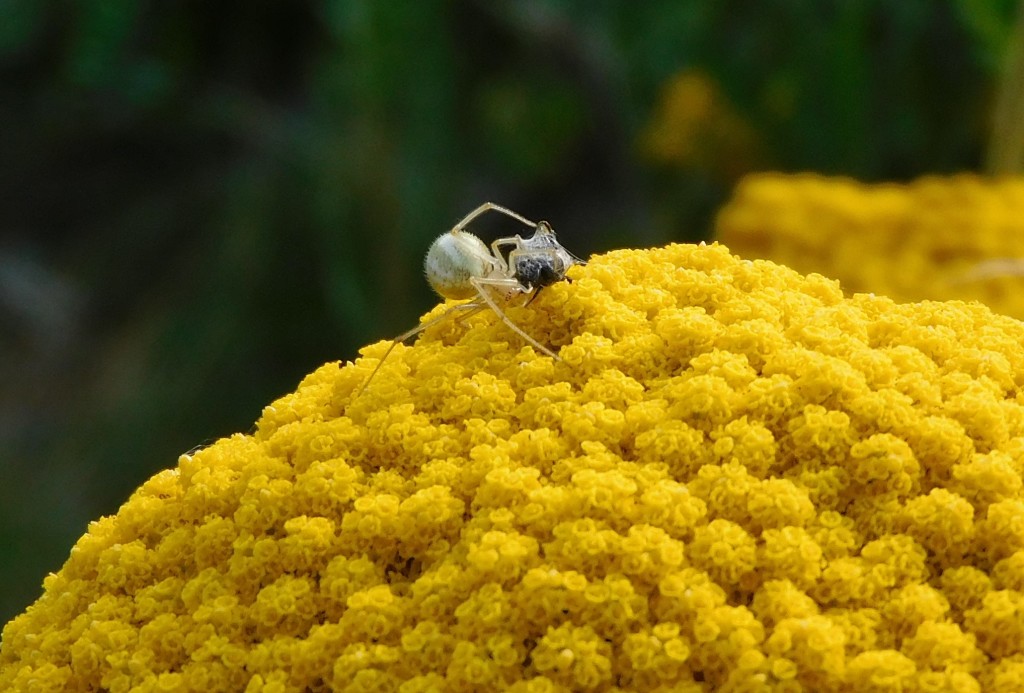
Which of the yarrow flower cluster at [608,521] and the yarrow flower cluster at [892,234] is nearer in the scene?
the yarrow flower cluster at [608,521]

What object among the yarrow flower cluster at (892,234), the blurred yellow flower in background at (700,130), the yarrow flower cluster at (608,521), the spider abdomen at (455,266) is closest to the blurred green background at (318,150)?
the blurred yellow flower in background at (700,130)

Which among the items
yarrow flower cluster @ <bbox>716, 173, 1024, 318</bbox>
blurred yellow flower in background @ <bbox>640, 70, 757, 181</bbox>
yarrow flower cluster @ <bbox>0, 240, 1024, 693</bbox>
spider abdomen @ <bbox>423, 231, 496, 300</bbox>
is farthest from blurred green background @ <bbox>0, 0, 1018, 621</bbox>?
yarrow flower cluster @ <bbox>0, 240, 1024, 693</bbox>

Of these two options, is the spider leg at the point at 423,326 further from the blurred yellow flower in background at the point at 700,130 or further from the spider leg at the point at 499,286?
the blurred yellow flower in background at the point at 700,130

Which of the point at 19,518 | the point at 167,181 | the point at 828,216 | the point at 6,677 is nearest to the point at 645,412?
the point at 6,677

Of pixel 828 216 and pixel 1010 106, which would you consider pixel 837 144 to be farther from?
pixel 828 216

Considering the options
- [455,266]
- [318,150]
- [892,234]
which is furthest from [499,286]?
[318,150]

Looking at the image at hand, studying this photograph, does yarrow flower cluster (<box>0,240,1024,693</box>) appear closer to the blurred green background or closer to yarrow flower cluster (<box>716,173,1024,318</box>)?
yarrow flower cluster (<box>716,173,1024,318</box>)

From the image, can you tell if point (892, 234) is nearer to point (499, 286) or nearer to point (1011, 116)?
point (1011, 116)
